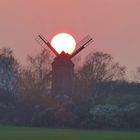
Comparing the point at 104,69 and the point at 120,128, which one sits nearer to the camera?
the point at 120,128

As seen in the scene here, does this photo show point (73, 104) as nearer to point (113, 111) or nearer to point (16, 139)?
point (113, 111)

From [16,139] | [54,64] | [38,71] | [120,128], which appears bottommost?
[16,139]

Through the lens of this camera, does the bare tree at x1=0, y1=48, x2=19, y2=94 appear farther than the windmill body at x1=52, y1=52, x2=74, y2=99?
Yes

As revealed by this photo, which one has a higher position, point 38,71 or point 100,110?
point 38,71

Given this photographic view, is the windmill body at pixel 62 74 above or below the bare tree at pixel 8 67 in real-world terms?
below

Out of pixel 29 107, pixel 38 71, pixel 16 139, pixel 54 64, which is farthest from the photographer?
pixel 38 71

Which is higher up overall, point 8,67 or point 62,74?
point 8,67

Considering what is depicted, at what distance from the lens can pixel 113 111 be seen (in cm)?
9081

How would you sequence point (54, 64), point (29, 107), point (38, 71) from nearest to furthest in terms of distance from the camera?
point (29, 107), point (54, 64), point (38, 71)

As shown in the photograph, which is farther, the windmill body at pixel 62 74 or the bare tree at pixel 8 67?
the bare tree at pixel 8 67

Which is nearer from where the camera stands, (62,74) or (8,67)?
(62,74)

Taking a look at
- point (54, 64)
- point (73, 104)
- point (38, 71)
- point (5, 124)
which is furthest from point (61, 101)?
point (38, 71)

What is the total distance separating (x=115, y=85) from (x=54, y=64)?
33.9 meters

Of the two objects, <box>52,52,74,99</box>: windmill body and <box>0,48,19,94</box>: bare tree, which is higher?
<box>0,48,19,94</box>: bare tree
